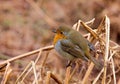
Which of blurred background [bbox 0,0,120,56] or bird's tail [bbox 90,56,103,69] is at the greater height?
blurred background [bbox 0,0,120,56]

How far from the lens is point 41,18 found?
7.78m

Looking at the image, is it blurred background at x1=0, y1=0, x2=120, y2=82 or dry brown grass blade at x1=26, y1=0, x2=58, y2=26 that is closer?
blurred background at x1=0, y1=0, x2=120, y2=82

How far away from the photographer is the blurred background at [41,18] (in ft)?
23.8

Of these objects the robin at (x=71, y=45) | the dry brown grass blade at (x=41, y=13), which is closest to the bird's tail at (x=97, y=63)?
the robin at (x=71, y=45)

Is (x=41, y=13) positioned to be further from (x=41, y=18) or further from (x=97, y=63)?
(x=97, y=63)

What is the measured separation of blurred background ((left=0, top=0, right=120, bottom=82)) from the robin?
289cm

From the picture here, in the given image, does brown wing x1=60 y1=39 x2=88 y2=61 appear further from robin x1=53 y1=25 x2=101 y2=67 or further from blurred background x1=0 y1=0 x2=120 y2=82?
blurred background x1=0 y1=0 x2=120 y2=82

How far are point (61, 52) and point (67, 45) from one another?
81 millimetres

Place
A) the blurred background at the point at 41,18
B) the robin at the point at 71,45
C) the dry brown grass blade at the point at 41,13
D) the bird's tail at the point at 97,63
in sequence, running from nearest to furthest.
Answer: the bird's tail at the point at 97,63, the robin at the point at 71,45, the blurred background at the point at 41,18, the dry brown grass blade at the point at 41,13

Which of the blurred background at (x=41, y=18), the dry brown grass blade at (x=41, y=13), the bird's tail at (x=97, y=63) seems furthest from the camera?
the dry brown grass blade at (x=41, y=13)

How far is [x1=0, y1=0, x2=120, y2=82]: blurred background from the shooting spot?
7242 millimetres

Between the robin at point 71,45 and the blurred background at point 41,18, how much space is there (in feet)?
9.47

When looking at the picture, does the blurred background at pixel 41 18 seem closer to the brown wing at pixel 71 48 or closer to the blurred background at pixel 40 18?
A: the blurred background at pixel 40 18

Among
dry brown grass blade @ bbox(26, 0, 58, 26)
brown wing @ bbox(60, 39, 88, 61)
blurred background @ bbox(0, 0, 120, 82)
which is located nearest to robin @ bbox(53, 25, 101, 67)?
brown wing @ bbox(60, 39, 88, 61)
